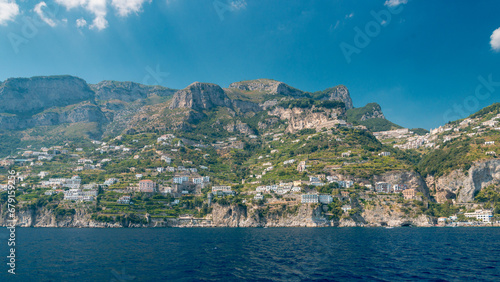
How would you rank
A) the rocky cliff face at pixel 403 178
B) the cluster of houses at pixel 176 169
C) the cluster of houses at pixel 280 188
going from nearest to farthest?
the cluster of houses at pixel 280 188 → the rocky cliff face at pixel 403 178 → the cluster of houses at pixel 176 169

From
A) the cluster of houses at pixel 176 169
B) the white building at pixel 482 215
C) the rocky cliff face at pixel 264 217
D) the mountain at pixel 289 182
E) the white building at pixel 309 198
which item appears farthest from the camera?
the cluster of houses at pixel 176 169

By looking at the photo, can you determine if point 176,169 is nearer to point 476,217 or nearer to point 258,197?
point 258,197

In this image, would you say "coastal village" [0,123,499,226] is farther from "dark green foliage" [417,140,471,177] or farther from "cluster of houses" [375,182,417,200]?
"dark green foliage" [417,140,471,177]

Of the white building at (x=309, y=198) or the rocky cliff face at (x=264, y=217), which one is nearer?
the rocky cliff face at (x=264, y=217)

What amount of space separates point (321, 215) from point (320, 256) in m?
65.8

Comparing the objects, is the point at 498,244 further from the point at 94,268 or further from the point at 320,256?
the point at 94,268

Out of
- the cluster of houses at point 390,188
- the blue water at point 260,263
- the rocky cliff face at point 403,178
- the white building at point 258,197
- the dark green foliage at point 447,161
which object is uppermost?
the dark green foliage at point 447,161

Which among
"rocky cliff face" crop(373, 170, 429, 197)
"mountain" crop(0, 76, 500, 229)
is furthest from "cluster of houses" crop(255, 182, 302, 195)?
"rocky cliff face" crop(373, 170, 429, 197)

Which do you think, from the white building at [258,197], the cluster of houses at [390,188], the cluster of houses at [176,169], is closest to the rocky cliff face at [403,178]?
the cluster of houses at [390,188]

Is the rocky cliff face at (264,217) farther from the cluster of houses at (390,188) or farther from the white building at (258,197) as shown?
the cluster of houses at (390,188)

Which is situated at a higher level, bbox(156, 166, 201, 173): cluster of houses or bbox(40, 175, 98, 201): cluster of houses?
bbox(156, 166, 201, 173): cluster of houses

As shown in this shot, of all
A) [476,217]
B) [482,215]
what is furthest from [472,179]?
[476,217]

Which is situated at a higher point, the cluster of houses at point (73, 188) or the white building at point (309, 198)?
the cluster of houses at point (73, 188)

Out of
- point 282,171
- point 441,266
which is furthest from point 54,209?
point 441,266
